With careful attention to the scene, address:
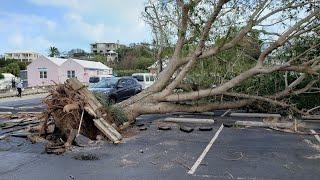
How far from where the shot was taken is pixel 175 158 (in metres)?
9.50

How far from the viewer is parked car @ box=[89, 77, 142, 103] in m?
21.9

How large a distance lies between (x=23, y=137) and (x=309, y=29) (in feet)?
34.4

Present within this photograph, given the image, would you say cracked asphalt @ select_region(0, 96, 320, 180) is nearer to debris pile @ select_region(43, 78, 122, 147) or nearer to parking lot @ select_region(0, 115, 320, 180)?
parking lot @ select_region(0, 115, 320, 180)

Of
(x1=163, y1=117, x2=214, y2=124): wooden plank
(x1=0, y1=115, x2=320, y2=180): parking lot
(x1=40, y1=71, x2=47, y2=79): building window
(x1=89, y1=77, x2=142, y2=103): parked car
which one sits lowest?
(x1=0, y1=115, x2=320, y2=180): parking lot

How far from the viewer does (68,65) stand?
2517 inches

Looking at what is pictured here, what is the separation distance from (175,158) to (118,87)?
44.1ft

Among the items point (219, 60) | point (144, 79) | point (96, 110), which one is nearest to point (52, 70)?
point (144, 79)

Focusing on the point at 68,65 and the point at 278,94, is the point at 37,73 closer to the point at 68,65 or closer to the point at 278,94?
the point at 68,65

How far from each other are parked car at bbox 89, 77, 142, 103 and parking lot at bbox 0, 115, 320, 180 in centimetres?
925

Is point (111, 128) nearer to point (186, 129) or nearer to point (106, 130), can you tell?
point (106, 130)

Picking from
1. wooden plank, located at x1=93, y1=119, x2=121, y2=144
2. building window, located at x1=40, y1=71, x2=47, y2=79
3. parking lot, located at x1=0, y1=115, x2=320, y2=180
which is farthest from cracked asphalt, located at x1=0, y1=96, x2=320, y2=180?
building window, located at x1=40, y1=71, x2=47, y2=79

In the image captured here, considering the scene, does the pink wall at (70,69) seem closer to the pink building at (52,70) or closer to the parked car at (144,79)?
the pink building at (52,70)

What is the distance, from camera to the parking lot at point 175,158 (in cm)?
816

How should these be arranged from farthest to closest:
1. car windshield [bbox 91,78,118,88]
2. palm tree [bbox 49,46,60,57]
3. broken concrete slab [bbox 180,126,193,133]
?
palm tree [bbox 49,46,60,57], car windshield [bbox 91,78,118,88], broken concrete slab [bbox 180,126,193,133]
